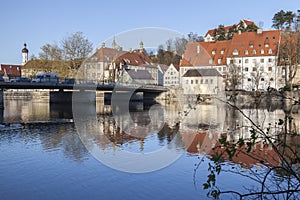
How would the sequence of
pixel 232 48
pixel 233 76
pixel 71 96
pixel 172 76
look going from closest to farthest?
pixel 71 96 → pixel 233 76 → pixel 232 48 → pixel 172 76

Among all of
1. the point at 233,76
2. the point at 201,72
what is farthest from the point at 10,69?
the point at 233,76

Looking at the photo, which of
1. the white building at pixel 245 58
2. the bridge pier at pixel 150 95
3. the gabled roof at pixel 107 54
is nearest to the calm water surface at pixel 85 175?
the bridge pier at pixel 150 95

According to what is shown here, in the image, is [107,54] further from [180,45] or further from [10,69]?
[10,69]

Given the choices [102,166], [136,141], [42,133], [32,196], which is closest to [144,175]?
[102,166]

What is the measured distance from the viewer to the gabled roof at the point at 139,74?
8261 cm

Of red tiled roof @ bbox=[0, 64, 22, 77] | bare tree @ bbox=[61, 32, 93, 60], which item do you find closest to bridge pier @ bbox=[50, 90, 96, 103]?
bare tree @ bbox=[61, 32, 93, 60]

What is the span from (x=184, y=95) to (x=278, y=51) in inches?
750

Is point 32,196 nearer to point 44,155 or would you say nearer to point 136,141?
point 44,155

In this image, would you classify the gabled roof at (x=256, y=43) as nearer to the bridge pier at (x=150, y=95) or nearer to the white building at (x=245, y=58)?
the white building at (x=245, y=58)

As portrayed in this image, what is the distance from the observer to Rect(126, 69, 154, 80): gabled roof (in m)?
82.6

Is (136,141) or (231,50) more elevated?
(231,50)

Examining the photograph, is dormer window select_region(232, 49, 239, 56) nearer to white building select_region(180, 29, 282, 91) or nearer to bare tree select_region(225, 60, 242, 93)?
white building select_region(180, 29, 282, 91)

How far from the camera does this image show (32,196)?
9.98 metres

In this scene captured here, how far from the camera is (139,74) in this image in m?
85.6
